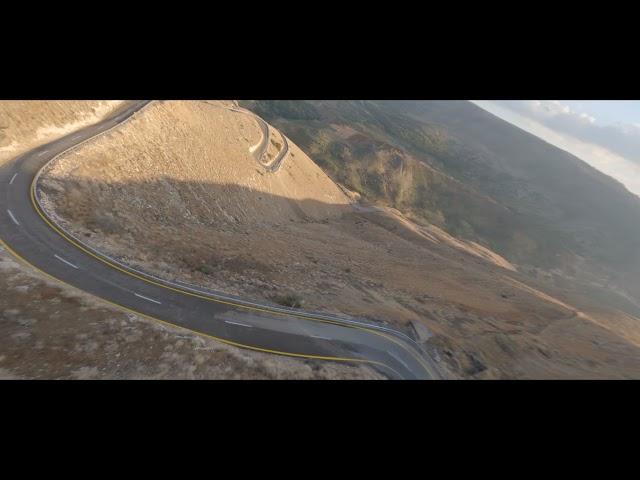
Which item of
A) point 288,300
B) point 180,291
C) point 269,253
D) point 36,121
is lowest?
point 288,300

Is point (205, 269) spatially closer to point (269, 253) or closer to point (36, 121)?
point (269, 253)

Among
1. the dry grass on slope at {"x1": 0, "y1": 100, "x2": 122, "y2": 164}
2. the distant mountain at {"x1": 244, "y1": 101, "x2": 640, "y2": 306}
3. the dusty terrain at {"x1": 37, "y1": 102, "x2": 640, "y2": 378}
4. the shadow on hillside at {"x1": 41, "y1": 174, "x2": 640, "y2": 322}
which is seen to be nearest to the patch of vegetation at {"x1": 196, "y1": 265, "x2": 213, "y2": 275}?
the dusty terrain at {"x1": 37, "y1": 102, "x2": 640, "y2": 378}

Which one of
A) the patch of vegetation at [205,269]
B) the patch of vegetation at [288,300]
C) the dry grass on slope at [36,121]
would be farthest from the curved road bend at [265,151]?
the patch of vegetation at [288,300]

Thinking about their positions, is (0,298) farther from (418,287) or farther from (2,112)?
(418,287)

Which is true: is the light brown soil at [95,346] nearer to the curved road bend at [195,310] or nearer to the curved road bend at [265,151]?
the curved road bend at [195,310]

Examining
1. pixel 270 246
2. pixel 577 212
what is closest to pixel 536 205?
pixel 577 212

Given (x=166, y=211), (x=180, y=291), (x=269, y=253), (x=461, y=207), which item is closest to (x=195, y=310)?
(x=180, y=291)
